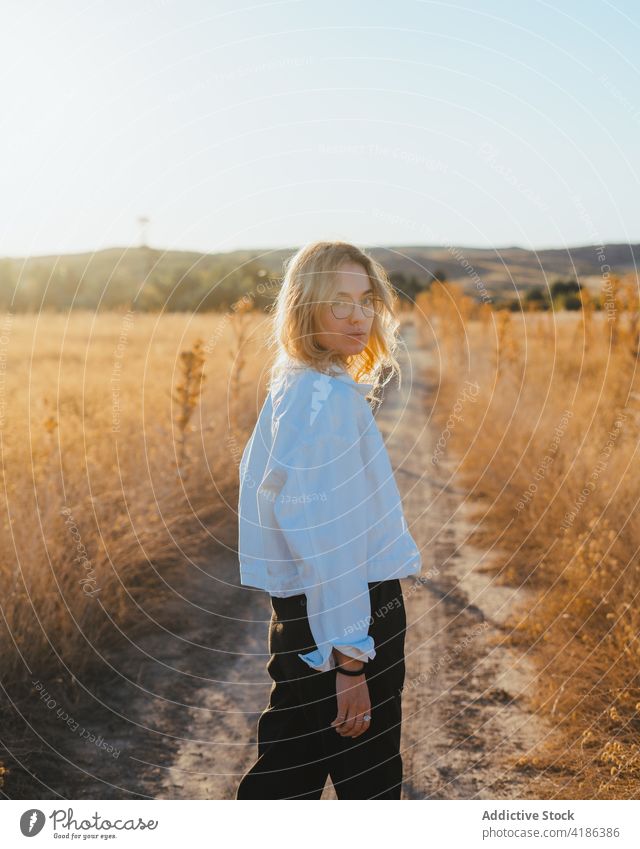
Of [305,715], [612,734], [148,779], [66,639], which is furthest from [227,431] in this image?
[305,715]

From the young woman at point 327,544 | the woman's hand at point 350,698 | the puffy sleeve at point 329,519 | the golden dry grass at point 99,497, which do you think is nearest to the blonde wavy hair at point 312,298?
the young woman at point 327,544

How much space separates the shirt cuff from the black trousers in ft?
0.22

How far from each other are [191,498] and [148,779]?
3029mm

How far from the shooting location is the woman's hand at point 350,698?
1786 mm

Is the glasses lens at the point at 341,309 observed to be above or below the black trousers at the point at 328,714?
above

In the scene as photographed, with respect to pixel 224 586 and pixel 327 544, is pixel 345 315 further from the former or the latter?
pixel 224 586

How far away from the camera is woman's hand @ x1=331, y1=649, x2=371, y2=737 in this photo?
179 centimetres

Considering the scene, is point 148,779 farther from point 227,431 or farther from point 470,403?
point 470,403

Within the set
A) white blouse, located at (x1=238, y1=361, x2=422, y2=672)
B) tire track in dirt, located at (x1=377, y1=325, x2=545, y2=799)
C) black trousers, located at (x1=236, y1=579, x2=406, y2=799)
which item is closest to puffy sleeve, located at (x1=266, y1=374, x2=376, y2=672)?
white blouse, located at (x1=238, y1=361, x2=422, y2=672)

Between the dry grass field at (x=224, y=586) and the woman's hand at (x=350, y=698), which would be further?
the dry grass field at (x=224, y=586)

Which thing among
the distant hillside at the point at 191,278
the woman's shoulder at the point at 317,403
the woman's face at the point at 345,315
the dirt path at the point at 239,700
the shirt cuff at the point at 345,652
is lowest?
the dirt path at the point at 239,700

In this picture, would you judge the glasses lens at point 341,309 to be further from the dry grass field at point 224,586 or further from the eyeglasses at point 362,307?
the dry grass field at point 224,586

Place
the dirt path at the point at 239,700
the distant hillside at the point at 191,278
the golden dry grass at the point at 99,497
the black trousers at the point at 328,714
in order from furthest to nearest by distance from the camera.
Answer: the distant hillside at the point at 191,278 → the golden dry grass at the point at 99,497 → the dirt path at the point at 239,700 → the black trousers at the point at 328,714

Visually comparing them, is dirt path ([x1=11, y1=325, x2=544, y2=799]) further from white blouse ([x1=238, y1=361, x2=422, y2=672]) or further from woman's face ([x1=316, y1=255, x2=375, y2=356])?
woman's face ([x1=316, y1=255, x2=375, y2=356])
